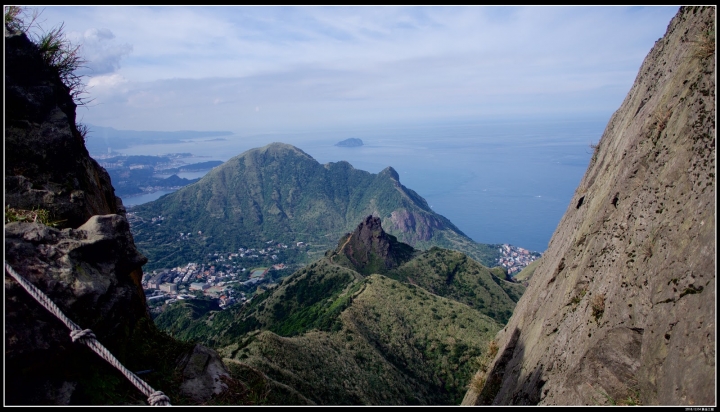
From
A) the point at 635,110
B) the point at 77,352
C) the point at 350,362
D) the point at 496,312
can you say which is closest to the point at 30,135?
the point at 77,352

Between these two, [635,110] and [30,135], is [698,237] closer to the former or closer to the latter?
[635,110]

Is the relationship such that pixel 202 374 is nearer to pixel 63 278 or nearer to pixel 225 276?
pixel 63 278

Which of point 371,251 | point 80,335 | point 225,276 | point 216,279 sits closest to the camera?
point 80,335

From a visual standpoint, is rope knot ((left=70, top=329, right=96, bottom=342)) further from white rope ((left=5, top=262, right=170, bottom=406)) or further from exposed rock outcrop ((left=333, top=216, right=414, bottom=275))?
exposed rock outcrop ((left=333, top=216, right=414, bottom=275))

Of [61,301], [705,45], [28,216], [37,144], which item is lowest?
[61,301]

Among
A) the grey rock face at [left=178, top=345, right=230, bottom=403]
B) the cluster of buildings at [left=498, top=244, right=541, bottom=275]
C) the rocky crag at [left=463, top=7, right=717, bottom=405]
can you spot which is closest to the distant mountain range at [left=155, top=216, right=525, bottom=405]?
the grey rock face at [left=178, top=345, right=230, bottom=403]

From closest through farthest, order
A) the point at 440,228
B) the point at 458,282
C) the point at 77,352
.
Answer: the point at 77,352 → the point at 458,282 → the point at 440,228

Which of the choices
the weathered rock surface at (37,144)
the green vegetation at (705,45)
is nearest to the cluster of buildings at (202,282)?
the weathered rock surface at (37,144)

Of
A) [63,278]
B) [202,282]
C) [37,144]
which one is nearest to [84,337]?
[63,278]
